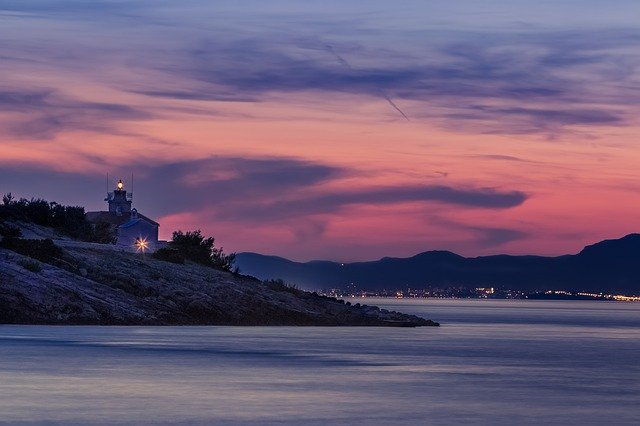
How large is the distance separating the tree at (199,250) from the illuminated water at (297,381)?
41808 millimetres

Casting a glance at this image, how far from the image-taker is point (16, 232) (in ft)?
289

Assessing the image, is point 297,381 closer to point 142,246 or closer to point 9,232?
point 9,232

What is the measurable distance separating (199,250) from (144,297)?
99.3 feet

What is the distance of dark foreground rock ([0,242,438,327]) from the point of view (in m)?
72.2

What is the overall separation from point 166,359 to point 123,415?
60.9 feet

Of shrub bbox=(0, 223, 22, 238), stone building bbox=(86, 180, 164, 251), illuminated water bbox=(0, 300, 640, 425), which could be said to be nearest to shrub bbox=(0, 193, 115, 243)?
stone building bbox=(86, 180, 164, 251)

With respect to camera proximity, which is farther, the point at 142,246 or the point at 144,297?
the point at 142,246

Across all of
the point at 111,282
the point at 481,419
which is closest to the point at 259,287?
the point at 111,282

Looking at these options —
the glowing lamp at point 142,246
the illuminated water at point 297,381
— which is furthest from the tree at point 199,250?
the illuminated water at point 297,381

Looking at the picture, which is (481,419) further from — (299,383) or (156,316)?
(156,316)

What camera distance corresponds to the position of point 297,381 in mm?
38312

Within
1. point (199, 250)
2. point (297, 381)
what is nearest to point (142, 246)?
point (199, 250)

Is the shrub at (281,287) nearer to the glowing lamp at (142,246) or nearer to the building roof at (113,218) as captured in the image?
the glowing lamp at (142,246)

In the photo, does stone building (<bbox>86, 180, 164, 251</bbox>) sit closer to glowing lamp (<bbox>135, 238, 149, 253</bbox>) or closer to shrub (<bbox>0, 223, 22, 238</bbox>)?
glowing lamp (<bbox>135, 238, 149, 253</bbox>)
